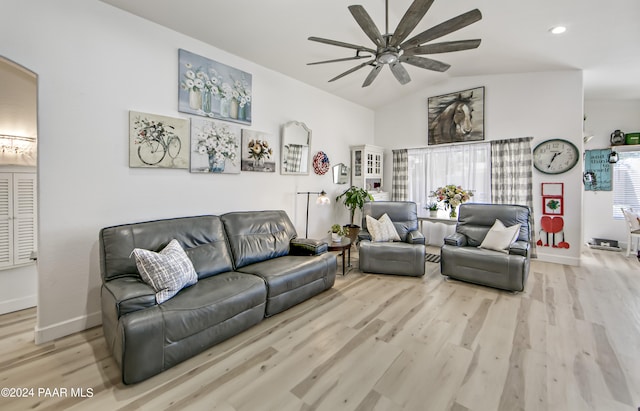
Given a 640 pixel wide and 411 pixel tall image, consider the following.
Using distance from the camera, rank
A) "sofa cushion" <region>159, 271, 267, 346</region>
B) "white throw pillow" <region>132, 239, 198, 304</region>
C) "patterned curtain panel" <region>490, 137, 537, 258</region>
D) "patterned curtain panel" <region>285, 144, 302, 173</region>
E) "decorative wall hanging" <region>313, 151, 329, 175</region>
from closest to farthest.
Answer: "sofa cushion" <region>159, 271, 267, 346</region> < "white throw pillow" <region>132, 239, 198, 304</region> < "patterned curtain panel" <region>285, 144, 302, 173</region> < "patterned curtain panel" <region>490, 137, 537, 258</region> < "decorative wall hanging" <region>313, 151, 329, 175</region>

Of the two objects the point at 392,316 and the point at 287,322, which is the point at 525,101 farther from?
the point at 287,322

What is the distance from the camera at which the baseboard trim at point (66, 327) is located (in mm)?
2326

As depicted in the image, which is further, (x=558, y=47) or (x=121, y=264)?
(x=558, y=47)

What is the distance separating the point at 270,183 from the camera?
4.17 meters

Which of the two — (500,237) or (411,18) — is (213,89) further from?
(500,237)

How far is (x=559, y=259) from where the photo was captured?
15.3 ft

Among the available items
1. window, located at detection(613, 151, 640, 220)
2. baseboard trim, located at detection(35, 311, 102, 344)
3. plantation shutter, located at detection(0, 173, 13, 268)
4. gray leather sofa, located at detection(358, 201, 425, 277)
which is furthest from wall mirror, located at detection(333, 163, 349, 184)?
window, located at detection(613, 151, 640, 220)

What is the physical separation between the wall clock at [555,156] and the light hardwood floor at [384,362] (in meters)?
2.30

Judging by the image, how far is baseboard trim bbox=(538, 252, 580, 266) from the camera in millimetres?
4555

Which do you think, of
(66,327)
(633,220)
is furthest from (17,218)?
(633,220)

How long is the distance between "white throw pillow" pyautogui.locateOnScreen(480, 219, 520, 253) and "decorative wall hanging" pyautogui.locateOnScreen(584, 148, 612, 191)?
12.0ft

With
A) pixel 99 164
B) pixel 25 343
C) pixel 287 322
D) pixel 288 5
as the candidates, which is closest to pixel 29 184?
pixel 99 164

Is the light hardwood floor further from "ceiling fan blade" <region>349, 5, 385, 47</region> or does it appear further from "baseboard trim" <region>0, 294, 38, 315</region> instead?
"ceiling fan blade" <region>349, 5, 385, 47</region>

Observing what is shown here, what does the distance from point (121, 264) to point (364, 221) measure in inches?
133
